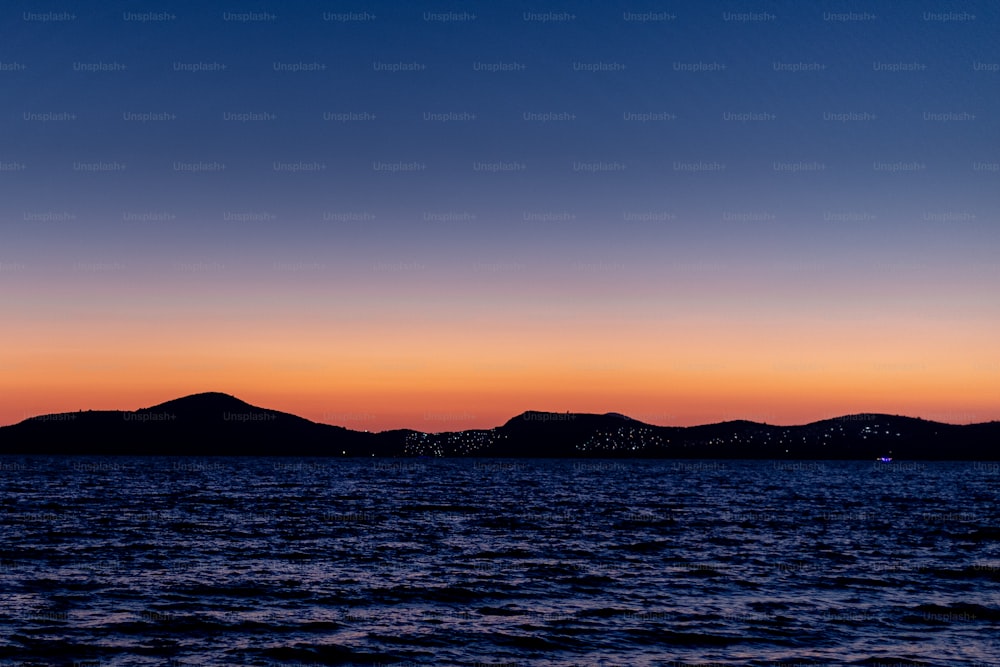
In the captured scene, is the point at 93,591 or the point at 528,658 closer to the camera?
the point at 528,658

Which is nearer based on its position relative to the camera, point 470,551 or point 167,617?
point 167,617

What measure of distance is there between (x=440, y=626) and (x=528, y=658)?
13.2 feet

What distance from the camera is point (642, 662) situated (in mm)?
21219

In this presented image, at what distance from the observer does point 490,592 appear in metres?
30.0

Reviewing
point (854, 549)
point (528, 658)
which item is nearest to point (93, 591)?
point (528, 658)

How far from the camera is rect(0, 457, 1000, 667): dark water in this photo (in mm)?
22188

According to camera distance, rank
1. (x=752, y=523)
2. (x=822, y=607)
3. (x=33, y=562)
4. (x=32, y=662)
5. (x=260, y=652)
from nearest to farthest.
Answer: (x=32, y=662), (x=260, y=652), (x=822, y=607), (x=33, y=562), (x=752, y=523)

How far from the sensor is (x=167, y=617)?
82.7 feet

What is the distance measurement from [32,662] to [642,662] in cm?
1373

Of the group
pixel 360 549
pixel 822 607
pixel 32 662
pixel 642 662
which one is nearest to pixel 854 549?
pixel 822 607

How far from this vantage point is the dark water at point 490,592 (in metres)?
22.2

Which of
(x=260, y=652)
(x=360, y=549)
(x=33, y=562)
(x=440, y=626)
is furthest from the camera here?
(x=360, y=549)

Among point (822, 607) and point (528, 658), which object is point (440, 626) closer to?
point (528, 658)

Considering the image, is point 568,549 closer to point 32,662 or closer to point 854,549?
point 854,549
